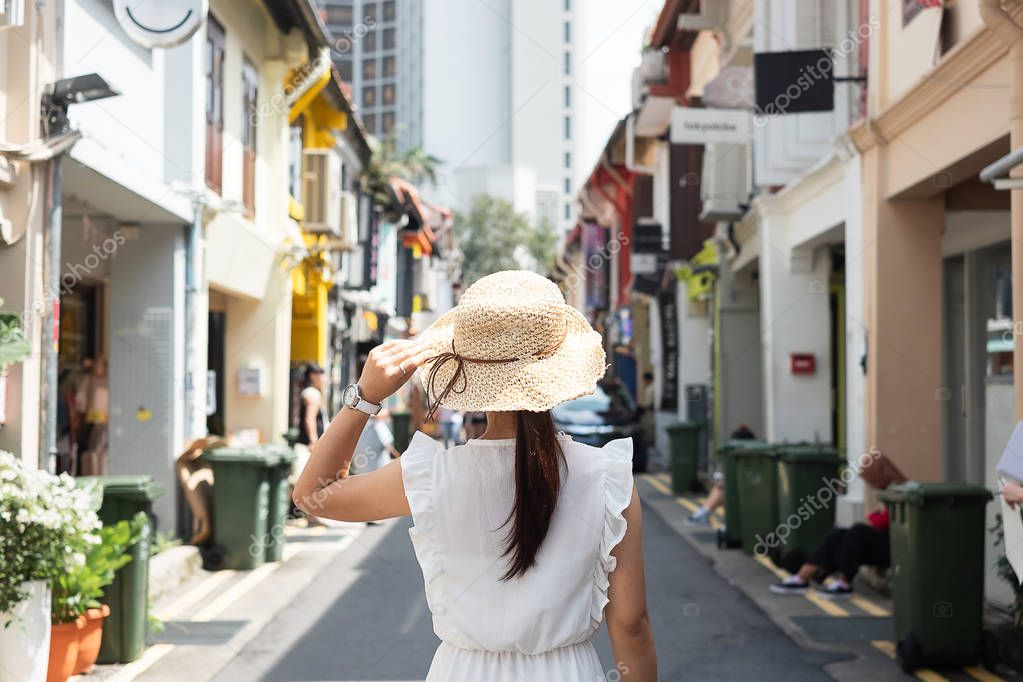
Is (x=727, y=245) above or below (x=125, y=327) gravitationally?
above

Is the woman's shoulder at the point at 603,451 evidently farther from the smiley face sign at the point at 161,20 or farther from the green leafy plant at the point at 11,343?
the smiley face sign at the point at 161,20

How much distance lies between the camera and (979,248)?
36.2ft

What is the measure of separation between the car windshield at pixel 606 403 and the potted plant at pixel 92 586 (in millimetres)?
15956

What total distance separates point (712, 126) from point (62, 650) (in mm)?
11846

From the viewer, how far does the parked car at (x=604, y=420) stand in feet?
73.5

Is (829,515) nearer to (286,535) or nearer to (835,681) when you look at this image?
(835,681)

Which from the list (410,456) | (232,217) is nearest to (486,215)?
(232,217)

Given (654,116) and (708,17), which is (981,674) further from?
(654,116)

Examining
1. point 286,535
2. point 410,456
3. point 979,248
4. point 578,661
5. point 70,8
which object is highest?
point 70,8

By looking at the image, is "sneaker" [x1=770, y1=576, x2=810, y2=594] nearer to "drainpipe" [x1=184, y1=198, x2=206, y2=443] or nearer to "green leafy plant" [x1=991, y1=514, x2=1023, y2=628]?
"green leafy plant" [x1=991, y1=514, x2=1023, y2=628]

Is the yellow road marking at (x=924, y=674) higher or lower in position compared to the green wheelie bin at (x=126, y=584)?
lower

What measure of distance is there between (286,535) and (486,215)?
5477cm

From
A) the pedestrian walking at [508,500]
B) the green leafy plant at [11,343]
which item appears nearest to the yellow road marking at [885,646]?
the green leafy plant at [11,343]

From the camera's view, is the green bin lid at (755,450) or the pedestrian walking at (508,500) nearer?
the pedestrian walking at (508,500)
